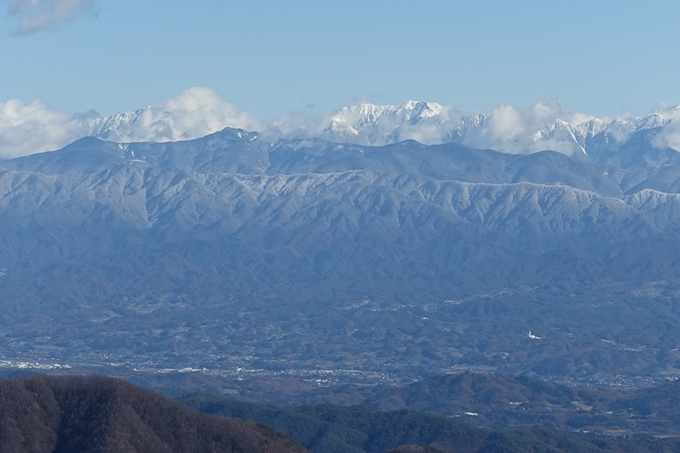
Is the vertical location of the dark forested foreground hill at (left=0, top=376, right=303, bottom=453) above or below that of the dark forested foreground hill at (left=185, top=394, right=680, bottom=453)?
above

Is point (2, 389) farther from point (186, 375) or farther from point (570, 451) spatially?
point (186, 375)

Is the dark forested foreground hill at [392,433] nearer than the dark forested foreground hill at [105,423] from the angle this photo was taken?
No

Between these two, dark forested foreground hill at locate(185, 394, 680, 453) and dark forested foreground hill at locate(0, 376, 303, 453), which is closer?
dark forested foreground hill at locate(0, 376, 303, 453)

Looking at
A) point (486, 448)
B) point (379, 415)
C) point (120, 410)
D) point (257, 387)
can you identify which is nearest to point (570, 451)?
point (486, 448)

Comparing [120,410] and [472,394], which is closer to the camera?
[120,410]

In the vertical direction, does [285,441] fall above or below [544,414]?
above
